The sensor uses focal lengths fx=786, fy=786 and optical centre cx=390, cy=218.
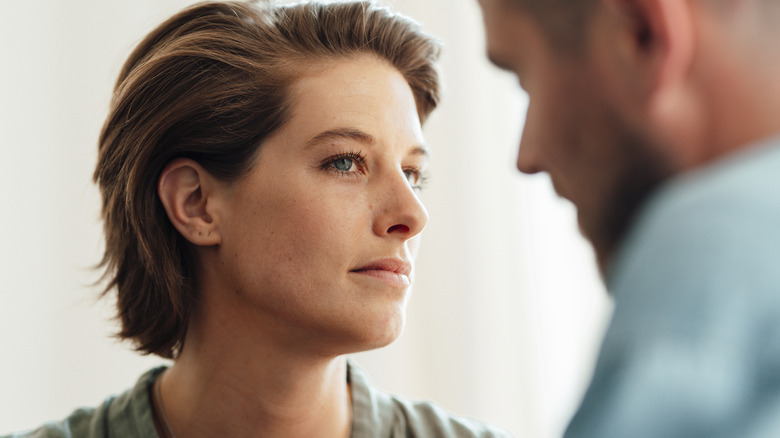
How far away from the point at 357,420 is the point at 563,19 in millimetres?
973

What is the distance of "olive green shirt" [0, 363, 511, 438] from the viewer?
1289mm

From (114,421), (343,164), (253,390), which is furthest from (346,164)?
(114,421)

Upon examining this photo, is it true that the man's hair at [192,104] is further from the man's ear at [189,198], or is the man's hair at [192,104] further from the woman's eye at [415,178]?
the woman's eye at [415,178]

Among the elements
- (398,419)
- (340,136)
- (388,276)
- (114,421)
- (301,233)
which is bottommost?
(398,419)

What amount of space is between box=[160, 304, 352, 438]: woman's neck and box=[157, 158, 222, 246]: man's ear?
5.7 inches

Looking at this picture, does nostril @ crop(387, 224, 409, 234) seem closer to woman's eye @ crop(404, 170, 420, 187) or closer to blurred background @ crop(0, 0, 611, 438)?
woman's eye @ crop(404, 170, 420, 187)

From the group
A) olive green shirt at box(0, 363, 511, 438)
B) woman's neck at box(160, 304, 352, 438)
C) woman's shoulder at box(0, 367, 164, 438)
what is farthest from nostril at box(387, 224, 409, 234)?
woman's shoulder at box(0, 367, 164, 438)

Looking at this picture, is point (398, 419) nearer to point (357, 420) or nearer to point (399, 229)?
point (357, 420)

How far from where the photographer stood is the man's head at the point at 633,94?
0.40 m

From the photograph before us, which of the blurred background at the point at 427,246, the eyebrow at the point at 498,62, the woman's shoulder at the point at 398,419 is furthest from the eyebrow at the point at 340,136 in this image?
the blurred background at the point at 427,246

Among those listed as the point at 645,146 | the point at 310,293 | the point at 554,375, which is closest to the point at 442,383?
the point at 554,375

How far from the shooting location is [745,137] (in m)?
0.40

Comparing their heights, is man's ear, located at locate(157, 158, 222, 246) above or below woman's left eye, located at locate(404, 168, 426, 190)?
above

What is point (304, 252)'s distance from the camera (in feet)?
3.67
